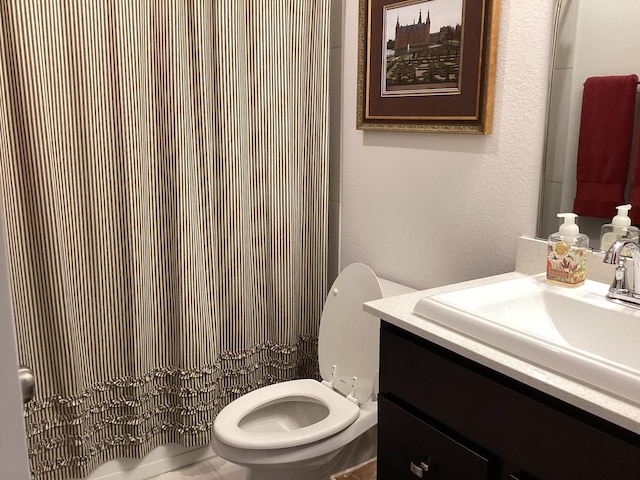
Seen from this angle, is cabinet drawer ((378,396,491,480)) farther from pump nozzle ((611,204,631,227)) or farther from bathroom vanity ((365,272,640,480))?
pump nozzle ((611,204,631,227))

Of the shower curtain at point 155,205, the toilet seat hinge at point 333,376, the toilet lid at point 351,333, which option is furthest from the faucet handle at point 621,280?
the shower curtain at point 155,205

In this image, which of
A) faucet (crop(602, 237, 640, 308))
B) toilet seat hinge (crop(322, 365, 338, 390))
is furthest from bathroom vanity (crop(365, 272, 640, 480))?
toilet seat hinge (crop(322, 365, 338, 390))

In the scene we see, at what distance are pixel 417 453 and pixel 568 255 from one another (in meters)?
0.60

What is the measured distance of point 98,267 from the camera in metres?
1.85

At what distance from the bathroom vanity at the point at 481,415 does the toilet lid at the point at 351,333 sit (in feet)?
1.32

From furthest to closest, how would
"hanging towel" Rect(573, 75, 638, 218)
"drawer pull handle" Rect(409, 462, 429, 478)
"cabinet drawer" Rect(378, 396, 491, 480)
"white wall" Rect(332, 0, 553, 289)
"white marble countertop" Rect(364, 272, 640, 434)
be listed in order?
"white wall" Rect(332, 0, 553, 289) < "hanging towel" Rect(573, 75, 638, 218) < "drawer pull handle" Rect(409, 462, 429, 478) < "cabinet drawer" Rect(378, 396, 491, 480) < "white marble countertop" Rect(364, 272, 640, 434)

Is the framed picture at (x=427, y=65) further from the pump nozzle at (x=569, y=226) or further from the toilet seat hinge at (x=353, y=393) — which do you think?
the toilet seat hinge at (x=353, y=393)

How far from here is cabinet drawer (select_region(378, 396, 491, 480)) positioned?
116 cm

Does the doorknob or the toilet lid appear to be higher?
the doorknob

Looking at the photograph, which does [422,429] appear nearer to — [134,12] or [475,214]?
[475,214]

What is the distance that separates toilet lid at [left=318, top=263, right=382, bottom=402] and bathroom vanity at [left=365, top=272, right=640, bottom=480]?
0.40m

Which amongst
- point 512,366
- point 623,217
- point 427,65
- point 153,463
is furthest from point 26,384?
point 153,463

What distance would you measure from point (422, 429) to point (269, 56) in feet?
4.51

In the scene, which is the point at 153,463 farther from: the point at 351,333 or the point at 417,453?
the point at 417,453
